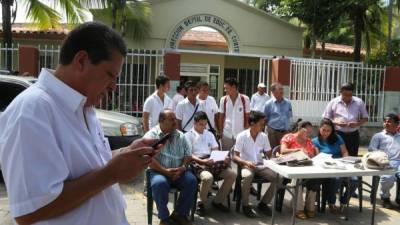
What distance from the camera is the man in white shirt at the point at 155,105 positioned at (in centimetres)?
677

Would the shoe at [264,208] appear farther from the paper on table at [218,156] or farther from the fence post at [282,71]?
the fence post at [282,71]

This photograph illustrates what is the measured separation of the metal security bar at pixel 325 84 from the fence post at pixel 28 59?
6.49 meters

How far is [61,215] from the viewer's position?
133cm

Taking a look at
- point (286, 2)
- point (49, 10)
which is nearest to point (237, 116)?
point (49, 10)

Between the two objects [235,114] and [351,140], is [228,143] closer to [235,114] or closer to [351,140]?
[235,114]

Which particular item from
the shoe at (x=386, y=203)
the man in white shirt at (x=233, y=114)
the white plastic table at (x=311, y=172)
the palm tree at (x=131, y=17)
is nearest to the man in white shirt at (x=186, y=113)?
the man in white shirt at (x=233, y=114)

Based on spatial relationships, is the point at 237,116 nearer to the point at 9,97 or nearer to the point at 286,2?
the point at 9,97

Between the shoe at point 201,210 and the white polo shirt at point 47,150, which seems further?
the shoe at point 201,210

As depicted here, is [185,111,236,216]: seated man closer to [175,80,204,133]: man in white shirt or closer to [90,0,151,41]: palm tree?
[175,80,204,133]: man in white shirt

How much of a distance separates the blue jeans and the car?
2.00 metres

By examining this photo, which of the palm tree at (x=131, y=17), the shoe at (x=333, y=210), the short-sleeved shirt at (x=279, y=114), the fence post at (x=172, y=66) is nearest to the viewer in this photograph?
the shoe at (x=333, y=210)

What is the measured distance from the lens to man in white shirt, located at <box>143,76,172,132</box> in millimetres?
6766

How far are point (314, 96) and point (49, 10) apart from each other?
24.3 ft

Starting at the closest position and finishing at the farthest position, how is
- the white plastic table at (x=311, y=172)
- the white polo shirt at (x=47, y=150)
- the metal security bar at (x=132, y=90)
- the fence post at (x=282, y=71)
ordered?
1. the white polo shirt at (x=47, y=150)
2. the white plastic table at (x=311, y=172)
3. the metal security bar at (x=132, y=90)
4. the fence post at (x=282, y=71)
